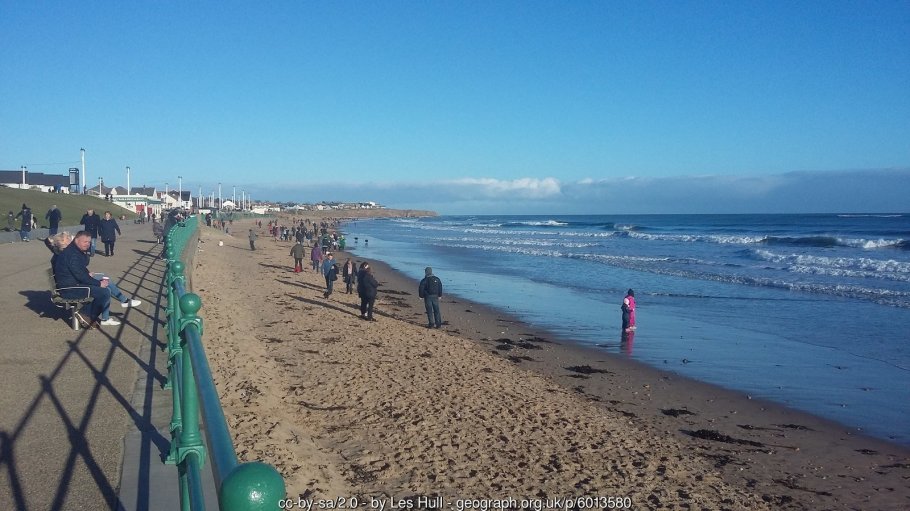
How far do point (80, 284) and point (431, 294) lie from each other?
797cm

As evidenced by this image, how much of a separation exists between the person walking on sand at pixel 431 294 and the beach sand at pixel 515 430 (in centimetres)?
190

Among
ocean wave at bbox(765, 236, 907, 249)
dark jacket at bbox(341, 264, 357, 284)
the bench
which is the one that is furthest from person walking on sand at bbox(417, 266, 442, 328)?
ocean wave at bbox(765, 236, 907, 249)

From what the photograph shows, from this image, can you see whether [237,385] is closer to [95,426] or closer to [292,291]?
[95,426]

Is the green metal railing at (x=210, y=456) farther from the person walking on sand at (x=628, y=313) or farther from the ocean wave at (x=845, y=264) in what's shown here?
the ocean wave at (x=845, y=264)

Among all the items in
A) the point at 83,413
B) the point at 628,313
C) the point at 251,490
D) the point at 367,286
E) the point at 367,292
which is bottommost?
the point at 628,313

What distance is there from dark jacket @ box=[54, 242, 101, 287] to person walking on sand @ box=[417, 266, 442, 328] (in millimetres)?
7676

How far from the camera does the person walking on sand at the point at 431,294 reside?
1499 cm

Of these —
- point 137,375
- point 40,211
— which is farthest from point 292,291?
point 40,211

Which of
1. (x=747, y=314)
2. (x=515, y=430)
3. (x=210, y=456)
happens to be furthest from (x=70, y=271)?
(x=747, y=314)

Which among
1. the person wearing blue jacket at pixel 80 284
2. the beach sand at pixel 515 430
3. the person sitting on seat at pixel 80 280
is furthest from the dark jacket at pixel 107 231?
the person wearing blue jacket at pixel 80 284

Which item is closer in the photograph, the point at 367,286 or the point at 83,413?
the point at 83,413

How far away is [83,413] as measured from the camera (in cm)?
494

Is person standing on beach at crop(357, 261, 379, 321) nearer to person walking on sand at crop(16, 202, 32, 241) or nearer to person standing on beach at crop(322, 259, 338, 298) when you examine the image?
person standing on beach at crop(322, 259, 338, 298)

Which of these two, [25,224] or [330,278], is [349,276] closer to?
[330,278]
